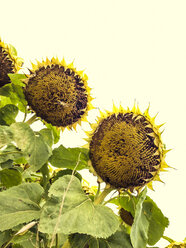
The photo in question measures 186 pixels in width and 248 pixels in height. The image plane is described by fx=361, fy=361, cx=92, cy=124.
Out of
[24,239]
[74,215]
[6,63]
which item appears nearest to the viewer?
[74,215]

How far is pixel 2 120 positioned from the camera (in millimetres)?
777

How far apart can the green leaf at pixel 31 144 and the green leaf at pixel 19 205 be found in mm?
43

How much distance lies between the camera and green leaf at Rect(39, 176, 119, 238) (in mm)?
521

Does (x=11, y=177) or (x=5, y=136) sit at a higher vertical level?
(x=5, y=136)

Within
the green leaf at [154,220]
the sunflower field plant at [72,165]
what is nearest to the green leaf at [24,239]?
the sunflower field plant at [72,165]

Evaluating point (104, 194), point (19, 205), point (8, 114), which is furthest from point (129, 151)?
point (8, 114)

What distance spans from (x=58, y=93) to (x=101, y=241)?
279mm

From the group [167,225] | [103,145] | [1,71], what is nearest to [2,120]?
[1,71]

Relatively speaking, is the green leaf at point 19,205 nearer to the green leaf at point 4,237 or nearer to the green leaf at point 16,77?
the green leaf at point 4,237

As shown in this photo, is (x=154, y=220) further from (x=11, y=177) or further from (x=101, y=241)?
(x=11, y=177)

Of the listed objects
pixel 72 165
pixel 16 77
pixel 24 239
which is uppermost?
pixel 16 77

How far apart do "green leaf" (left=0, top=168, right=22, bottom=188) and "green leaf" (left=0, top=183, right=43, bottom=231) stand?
0.26 ft

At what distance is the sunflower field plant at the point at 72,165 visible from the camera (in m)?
0.56

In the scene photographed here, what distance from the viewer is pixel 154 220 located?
0.70 meters
